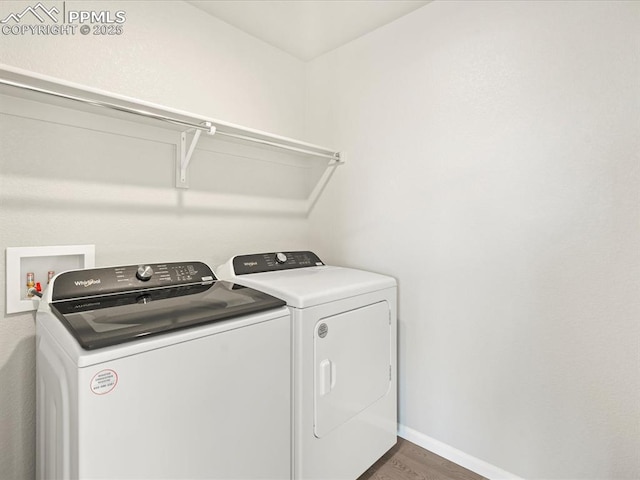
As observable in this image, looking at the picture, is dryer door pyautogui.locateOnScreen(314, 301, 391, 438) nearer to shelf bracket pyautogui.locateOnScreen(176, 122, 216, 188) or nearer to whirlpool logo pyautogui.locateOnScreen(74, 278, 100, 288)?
whirlpool logo pyautogui.locateOnScreen(74, 278, 100, 288)

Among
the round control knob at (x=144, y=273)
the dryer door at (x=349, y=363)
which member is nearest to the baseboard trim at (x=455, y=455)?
the dryer door at (x=349, y=363)

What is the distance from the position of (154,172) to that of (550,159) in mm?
1807

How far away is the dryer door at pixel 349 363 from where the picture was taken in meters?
1.34

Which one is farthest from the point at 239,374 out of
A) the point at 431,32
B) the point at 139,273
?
the point at 431,32

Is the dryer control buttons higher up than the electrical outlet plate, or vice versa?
the electrical outlet plate

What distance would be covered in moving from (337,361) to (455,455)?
34.5 inches

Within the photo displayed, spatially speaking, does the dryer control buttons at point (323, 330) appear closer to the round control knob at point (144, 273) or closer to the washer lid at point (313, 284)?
the washer lid at point (313, 284)

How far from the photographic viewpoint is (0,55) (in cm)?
123

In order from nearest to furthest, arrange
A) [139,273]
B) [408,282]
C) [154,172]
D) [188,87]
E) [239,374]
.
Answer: [239,374] → [139,273] → [154,172] → [188,87] → [408,282]

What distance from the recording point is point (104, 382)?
2.69 feet

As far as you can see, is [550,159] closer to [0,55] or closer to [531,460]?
[531,460]

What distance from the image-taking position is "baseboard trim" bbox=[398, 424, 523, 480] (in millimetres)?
1522

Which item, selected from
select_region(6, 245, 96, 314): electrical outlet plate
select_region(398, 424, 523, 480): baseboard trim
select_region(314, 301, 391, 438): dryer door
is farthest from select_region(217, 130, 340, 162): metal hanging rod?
select_region(398, 424, 523, 480): baseboard trim

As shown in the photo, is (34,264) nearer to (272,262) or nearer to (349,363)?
(272,262)
